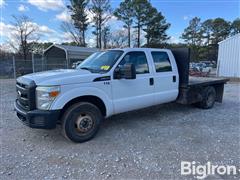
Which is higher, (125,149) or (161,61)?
(161,61)

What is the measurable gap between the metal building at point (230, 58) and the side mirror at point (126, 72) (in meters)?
18.1

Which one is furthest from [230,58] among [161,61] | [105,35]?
[105,35]

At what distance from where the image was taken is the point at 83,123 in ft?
13.1

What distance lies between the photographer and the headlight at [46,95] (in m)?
3.53

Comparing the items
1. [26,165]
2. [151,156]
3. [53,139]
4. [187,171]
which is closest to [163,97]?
[151,156]

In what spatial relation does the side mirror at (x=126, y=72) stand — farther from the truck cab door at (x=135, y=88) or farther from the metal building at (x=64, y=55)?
the metal building at (x=64, y=55)

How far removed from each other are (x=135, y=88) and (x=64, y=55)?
2340 centimetres

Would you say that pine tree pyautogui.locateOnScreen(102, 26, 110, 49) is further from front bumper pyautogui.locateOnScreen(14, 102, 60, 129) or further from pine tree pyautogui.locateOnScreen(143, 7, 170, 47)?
front bumper pyautogui.locateOnScreen(14, 102, 60, 129)

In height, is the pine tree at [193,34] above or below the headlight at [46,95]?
above

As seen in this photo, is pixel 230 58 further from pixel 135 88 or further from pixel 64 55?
pixel 64 55

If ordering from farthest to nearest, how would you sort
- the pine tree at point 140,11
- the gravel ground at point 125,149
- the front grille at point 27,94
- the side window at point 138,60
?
1. the pine tree at point 140,11
2. the side window at point 138,60
3. the front grille at point 27,94
4. the gravel ground at point 125,149

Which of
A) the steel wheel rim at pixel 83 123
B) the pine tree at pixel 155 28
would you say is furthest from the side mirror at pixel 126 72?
the pine tree at pixel 155 28

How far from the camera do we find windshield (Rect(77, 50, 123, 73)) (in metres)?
4.36

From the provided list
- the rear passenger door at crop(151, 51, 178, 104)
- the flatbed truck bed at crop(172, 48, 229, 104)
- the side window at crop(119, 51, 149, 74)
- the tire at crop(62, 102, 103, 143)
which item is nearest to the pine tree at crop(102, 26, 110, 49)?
the flatbed truck bed at crop(172, 48, 229, 104)
